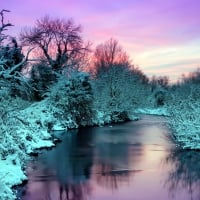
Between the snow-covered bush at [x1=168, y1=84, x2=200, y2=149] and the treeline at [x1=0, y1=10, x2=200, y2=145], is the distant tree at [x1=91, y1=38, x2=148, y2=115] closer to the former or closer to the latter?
the treeline at [x1=0, y1=10, x2=200, y2=145]

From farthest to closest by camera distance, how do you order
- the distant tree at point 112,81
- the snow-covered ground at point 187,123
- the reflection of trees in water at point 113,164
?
the distant tree at point 112,81 → the snow-covered ground at point 187,123 → the reflection of trees in water at point 113,164

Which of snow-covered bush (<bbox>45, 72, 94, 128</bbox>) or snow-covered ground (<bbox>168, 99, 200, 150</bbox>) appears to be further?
snow-covered bush (<bbox>45, 72, 94, 128</bbox>)

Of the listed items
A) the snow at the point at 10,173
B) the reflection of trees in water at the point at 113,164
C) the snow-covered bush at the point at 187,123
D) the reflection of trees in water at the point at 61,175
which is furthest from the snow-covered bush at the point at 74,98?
the snow at the point at 10,173

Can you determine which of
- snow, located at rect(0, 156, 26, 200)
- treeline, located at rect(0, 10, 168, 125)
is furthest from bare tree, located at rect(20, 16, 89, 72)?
snow, located at rect(0, 156, 26, 200)

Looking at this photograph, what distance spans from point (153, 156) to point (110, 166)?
2776mm

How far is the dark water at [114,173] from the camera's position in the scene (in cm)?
1059

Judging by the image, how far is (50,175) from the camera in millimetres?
12703

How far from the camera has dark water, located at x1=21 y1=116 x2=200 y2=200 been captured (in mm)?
10586

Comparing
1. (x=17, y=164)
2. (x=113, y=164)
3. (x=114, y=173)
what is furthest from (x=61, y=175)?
(x=113, y=164)

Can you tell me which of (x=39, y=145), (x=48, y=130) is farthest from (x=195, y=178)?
(x=48, y=130)

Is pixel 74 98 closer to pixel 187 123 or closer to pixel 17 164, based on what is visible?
pixel 187 123

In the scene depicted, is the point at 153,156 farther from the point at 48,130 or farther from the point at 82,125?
the point at 82,125

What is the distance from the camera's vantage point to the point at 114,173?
1298 centimetres

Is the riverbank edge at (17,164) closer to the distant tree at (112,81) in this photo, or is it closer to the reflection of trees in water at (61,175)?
the reflection of trees in water at (61,175)
